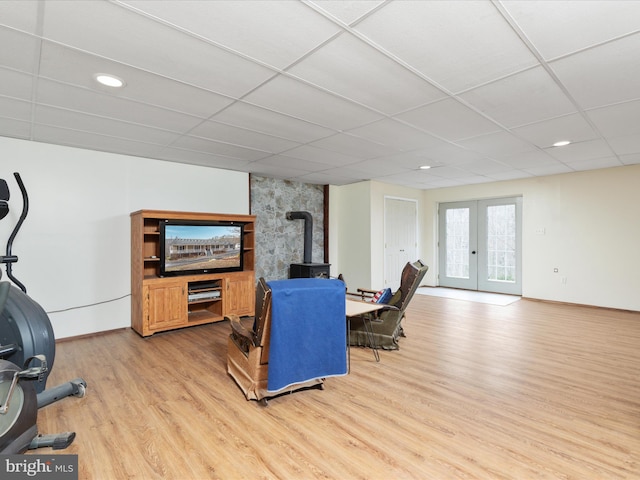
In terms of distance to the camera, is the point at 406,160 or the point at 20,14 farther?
the point at 406,160

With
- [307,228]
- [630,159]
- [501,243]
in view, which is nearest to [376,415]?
[307,228]

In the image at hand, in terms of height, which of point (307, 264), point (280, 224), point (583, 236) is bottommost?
point (307, 264)

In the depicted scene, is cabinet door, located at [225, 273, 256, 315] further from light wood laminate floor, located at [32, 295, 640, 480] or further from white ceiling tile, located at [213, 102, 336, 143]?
white ceiling tile, located at [213, 102, 336, 143]

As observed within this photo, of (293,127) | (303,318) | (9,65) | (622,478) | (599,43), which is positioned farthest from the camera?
(293,127)

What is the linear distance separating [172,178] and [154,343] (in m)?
2.48

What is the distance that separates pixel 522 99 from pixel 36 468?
4.22m

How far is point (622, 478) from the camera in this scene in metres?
1.78

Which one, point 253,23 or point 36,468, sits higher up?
point 253,23

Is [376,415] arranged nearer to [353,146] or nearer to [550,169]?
[353,146]

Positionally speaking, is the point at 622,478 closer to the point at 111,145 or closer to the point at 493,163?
the point at 493,163

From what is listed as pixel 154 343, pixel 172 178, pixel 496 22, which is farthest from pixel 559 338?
pixel 172 178

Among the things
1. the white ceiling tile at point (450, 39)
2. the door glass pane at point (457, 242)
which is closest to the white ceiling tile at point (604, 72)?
the white ceiling tile at point (450, 39)

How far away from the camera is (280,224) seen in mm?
6695

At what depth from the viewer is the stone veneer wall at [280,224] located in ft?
20.9
